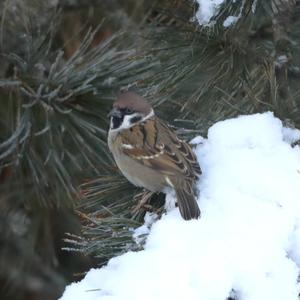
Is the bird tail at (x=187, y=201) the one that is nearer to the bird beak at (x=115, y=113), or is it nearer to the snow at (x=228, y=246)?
the snow at (x=228, y=246)

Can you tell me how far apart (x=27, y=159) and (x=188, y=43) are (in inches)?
29.8

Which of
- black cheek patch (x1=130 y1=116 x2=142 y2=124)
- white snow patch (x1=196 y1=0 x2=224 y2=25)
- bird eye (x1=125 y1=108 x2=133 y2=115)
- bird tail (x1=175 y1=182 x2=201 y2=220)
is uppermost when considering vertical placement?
white snow patch (x1=196 y1=0 x2=224 y2=25)

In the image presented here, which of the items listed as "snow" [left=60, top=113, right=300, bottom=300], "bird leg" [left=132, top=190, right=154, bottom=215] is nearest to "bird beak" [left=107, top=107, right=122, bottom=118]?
"bird leg" [left=132, top=190, right=154, bottom=215]

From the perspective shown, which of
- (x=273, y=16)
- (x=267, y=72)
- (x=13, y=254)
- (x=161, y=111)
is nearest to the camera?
(x=267, y=72)

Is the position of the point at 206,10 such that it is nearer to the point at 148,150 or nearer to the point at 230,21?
the point at 230,21

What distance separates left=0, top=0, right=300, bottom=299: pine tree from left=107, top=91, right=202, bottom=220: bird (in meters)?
0.05

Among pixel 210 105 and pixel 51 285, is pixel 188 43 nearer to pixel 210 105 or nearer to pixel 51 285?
pixel 210 105

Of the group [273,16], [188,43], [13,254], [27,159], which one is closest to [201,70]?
[188,43]

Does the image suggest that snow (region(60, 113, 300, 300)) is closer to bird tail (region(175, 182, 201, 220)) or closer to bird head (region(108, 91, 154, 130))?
bird tail (region(175, 182, 201, 220))

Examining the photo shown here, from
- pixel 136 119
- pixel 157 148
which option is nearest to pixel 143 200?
pixel 157 148

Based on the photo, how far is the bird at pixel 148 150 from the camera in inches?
98.5

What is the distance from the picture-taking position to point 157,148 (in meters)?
2.79

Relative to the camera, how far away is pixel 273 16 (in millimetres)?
2660

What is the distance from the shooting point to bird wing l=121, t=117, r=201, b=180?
8.58 feet
